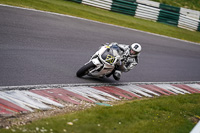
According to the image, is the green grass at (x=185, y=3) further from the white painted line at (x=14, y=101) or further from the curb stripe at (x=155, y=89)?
the white painted line at (x=14, y=101)

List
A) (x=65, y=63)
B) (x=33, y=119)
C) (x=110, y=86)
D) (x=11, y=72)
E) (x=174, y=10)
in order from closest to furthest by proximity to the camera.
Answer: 1. (x=33, y=119)
2. (x=11, y=72)
3. (x=110, y=86)
4. (x=65, y=63)
5. (x=174, y=10)

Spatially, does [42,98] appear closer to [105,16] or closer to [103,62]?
[103,62]

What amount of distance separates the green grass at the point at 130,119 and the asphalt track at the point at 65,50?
1.82m

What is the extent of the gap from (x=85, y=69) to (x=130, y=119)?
8.91 ft

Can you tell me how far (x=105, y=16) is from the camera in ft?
61.4

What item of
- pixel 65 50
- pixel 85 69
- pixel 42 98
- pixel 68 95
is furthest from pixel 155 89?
pixel 42 98

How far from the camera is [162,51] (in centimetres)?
1472

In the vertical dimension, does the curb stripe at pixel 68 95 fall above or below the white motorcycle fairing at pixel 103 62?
below

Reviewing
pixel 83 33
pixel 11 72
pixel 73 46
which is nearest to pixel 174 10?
pixel 83 33

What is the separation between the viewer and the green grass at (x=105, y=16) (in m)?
15.9

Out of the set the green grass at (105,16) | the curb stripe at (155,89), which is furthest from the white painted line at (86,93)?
the green grass at (105,16)

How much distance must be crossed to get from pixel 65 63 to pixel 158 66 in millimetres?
4394

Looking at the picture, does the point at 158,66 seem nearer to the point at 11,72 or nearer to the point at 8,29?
the point at 8,29

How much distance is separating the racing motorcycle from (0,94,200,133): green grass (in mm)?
1391
